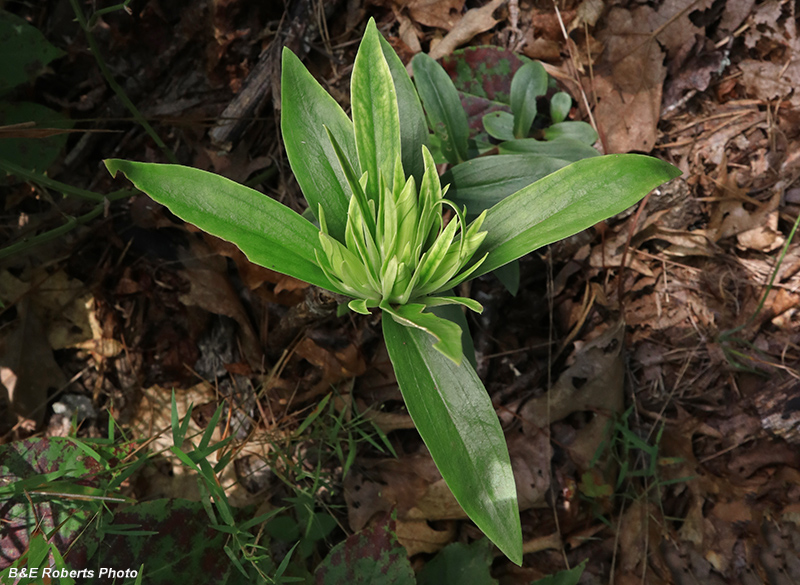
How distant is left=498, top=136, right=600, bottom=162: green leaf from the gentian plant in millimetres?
515

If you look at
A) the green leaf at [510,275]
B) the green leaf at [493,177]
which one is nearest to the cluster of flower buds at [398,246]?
the green leaf at [493,177]

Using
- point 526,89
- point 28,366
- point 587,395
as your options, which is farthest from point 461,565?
point 28,366

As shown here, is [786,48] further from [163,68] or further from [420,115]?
[163,68]

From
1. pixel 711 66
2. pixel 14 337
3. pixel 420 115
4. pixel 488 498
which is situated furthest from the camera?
pixel 711 66

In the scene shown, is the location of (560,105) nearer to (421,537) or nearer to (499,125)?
(499,125)

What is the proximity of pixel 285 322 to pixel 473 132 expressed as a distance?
3.38ft

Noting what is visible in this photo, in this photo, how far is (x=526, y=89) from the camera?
1824 millimetres

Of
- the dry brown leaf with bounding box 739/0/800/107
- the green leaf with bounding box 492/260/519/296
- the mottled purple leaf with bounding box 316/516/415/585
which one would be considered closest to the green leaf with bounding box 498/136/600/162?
the green leaf with bounding box 492/260/519/296

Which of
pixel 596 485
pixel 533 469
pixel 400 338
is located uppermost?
pixel 400 338

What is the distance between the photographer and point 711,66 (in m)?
2.16

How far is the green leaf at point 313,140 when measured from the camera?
4.22 ft

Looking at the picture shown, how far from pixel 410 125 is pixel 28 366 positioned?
1784 millimetres

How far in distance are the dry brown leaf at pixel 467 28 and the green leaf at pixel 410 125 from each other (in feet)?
2.74

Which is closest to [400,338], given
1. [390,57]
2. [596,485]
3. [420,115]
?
[420,115]
